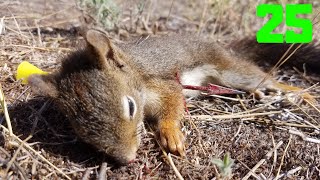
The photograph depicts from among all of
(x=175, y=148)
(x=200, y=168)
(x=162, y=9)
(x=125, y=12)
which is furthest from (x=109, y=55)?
(x=162, y=9)

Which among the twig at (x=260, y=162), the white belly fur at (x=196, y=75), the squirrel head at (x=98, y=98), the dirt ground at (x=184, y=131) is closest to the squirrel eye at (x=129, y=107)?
the squirrel head at (x=98, y=98)

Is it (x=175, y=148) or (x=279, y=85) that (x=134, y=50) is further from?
Result: (x=279, y=85)

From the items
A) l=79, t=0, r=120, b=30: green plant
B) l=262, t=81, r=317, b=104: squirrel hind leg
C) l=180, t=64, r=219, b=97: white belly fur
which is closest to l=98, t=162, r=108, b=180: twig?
l=180, t=64, r=219, b=97: white belly fur

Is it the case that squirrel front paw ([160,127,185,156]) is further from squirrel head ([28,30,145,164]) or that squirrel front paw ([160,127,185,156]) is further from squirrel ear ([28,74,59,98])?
squirrel ear ([28,74,59,98])

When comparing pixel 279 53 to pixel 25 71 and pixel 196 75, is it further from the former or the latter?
pixel 25 71

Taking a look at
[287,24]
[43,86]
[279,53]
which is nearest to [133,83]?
[43,86]

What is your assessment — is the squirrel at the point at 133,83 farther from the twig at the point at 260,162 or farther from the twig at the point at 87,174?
the twig at the point at 260,162
